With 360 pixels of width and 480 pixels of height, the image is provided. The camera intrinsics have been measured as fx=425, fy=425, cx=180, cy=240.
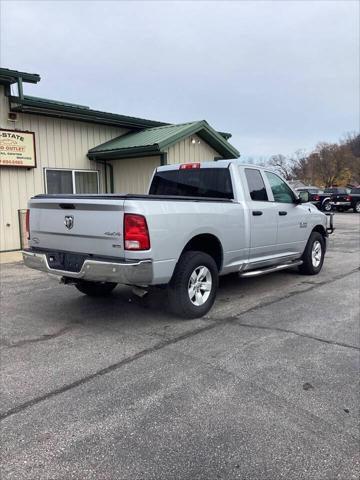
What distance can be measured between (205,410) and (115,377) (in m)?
0.95

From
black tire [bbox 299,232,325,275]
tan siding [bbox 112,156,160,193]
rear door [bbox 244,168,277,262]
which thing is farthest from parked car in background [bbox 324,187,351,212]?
rear door [bbox 244,168,277,262]

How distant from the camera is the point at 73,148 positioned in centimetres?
1206

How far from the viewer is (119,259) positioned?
4.55 m

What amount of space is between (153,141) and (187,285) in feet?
23.4

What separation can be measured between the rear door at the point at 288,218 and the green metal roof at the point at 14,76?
22.1 feet

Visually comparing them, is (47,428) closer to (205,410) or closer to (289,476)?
(205,410)

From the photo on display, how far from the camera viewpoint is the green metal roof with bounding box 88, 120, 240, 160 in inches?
445

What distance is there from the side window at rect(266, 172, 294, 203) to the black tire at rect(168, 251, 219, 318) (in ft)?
6.89

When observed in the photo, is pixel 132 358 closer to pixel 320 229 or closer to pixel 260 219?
pixel 260 219

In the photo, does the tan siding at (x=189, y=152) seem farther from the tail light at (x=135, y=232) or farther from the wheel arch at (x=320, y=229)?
the tail light at (x=135, y=232)

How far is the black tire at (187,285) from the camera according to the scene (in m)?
5.09

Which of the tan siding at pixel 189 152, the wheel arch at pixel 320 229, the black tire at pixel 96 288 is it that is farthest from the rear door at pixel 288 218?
the tan siding at pixel 189 152

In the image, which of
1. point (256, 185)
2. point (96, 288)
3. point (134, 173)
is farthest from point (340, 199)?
point (96, 288)

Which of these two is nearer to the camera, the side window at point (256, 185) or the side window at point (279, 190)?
the side window at point (256, 185)
